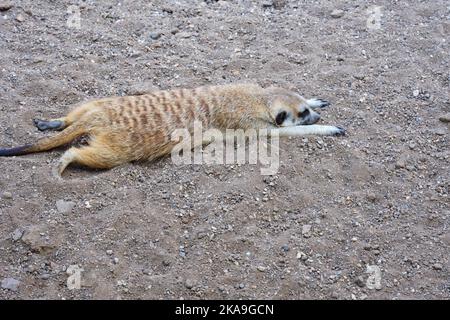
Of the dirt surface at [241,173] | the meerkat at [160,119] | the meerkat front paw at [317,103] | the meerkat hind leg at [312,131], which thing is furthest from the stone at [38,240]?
the meerkat front paw at [317,103]

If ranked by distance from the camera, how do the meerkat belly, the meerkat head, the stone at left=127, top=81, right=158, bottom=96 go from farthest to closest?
the stone at left=127, top=81, right=158, bottom=96
the meerkat head
the meerkat belly

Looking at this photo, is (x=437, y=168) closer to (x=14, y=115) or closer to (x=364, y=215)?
(x=364, y=215)

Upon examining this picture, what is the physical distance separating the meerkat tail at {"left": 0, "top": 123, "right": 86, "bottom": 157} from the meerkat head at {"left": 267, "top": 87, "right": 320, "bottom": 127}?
0.89 metres

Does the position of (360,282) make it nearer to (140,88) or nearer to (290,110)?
(290,110)

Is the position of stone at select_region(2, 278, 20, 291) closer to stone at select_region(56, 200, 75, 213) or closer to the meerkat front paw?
stone at select_region(56, 200, 75, 213)

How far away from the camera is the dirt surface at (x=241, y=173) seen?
210 cm

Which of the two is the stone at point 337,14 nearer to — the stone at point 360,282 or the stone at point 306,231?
the stone at point 306,231

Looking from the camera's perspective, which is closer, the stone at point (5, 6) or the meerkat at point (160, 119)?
the meerkat at point (160, 119)

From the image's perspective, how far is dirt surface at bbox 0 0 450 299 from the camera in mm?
2098

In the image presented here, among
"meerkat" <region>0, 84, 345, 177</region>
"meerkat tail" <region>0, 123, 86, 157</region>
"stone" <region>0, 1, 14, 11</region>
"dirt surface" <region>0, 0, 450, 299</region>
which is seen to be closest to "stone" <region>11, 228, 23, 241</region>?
"dirt surface" <region>0, 0, 450, 299</region>

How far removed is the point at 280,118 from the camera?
2918mm

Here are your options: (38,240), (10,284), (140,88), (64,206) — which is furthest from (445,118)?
(10,284)

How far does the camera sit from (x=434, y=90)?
3.04 m
